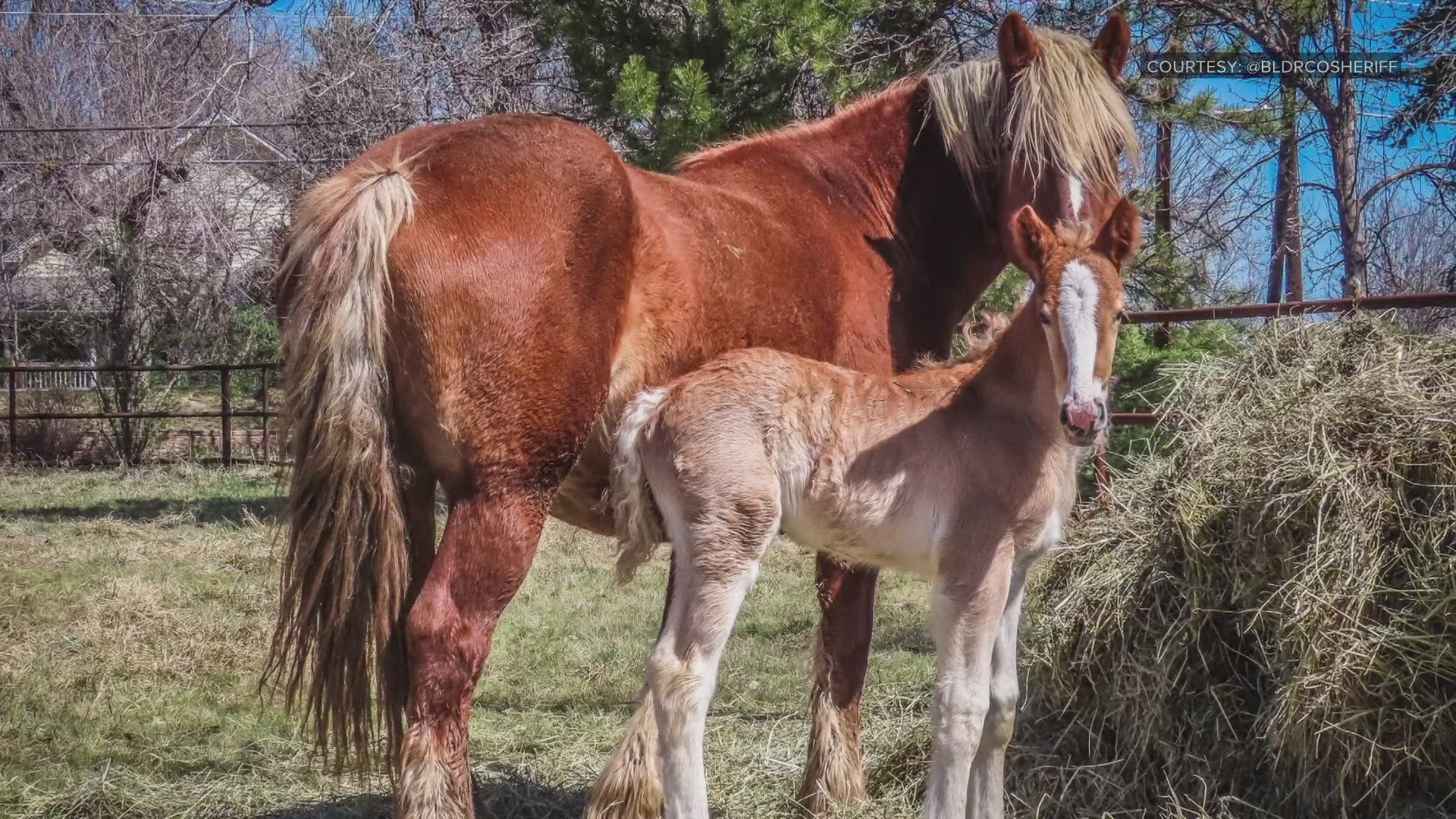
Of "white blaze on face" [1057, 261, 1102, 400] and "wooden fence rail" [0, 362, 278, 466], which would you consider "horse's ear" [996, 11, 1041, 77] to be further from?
"wooden fence rail" [0, 362, 278, 466]

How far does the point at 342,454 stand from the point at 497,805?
1557mm

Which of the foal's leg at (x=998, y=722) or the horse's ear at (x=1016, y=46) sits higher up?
the horse's ear at (x=1016, y=46)

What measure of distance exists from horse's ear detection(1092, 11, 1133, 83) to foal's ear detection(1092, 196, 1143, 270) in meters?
1.10

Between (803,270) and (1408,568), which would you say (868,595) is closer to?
(803,270)

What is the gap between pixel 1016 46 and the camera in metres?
4.07

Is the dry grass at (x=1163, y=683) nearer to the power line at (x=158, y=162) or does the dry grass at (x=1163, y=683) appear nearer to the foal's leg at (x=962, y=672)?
the foal's leg at (x=962, y=672)

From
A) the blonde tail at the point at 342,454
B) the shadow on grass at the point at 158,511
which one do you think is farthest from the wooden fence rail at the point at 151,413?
the blonde tail at the point at 342,454

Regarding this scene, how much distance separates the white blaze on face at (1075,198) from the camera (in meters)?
3.76

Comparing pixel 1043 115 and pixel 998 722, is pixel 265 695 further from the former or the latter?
pixel 1043 115

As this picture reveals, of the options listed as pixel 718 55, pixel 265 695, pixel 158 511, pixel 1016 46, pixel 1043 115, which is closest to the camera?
pixel 1043 115

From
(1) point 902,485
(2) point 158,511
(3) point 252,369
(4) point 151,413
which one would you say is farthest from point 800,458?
(3) point 252,369

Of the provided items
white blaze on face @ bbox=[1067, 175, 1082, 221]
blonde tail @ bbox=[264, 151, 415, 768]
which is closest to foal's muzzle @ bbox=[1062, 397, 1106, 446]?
white blaze on face @ bbox=[1067, 175, 1082, 221]

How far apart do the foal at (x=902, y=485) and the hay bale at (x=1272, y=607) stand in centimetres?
65

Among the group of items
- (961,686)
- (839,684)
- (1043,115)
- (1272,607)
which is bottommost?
(839,684)
